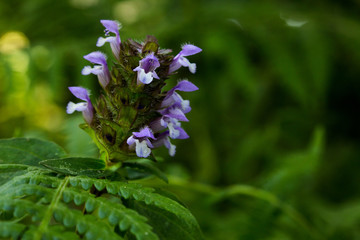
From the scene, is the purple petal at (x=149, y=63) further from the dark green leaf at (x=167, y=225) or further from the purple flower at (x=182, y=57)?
the dark green leaf at (x=167, y=225)

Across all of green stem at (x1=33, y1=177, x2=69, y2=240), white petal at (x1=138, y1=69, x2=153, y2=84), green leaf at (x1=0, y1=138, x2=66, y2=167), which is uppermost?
white petal at (x1=138, y1=69, x2=153, y2=84)

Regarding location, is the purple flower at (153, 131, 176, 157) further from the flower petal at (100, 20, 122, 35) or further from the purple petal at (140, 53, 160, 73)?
the flower petal at (100, 20, 122, 35)

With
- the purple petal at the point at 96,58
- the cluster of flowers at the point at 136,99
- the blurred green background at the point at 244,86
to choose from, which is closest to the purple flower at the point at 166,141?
the cluster of flowers at the point at 136,99

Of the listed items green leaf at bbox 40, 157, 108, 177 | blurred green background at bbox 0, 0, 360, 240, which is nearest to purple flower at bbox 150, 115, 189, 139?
green leaf at bbox 40, 157, 108, 177

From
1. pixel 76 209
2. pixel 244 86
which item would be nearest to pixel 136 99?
pixel 76 209

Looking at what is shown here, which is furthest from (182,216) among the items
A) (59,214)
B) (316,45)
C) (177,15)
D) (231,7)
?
(177,15)

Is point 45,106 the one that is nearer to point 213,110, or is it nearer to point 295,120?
point 213,110
